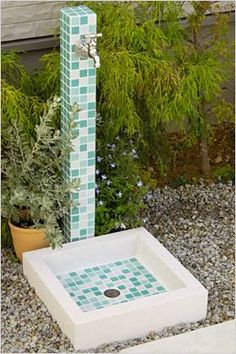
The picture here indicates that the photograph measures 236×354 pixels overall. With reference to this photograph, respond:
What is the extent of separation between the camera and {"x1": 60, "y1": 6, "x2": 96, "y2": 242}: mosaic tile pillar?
4.76m

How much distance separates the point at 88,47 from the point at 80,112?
0.32 meters

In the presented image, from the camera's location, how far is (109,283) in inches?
197

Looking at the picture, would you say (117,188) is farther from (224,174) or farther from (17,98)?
(224,174)

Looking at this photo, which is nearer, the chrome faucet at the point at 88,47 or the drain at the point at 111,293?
the chrome faucet at the point at 88,47

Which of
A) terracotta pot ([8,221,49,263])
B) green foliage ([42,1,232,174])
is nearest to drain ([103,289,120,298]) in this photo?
terracotta pot ([8,221,49,263])

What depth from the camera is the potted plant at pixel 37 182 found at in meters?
4.83

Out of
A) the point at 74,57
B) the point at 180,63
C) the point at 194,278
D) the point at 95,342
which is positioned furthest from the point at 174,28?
the point at 95,342

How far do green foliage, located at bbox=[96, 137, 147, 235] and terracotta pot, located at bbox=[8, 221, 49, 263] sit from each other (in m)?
0.31

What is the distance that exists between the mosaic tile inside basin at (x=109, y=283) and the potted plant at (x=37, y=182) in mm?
235

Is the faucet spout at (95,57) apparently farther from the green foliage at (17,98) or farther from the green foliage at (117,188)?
the green foliage at (117,188)

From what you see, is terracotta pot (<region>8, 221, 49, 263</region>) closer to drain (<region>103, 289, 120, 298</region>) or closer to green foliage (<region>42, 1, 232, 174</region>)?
drain (<region>103, 289, 120, 298</region>)

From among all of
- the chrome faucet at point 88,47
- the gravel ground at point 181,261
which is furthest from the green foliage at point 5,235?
the chrome faucet at point 88,47

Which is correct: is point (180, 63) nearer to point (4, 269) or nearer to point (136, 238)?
point (136, 238)

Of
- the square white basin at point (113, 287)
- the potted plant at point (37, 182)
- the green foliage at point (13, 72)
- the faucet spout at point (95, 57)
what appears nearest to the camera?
the square white basin at point (113, 287)
